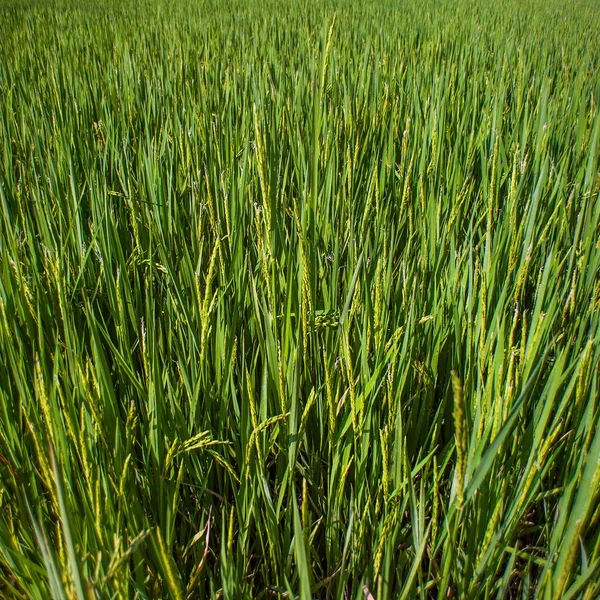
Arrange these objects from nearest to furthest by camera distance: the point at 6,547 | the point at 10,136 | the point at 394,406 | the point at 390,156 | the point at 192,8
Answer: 1. the point at 6,547
2. the point at 394,406
3. the point at 390,156
4. the point at 10,136
5. the point at 192,8

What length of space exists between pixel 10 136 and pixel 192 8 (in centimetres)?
484

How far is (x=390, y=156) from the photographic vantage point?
1.32 m

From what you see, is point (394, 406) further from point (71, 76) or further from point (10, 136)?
point (71, 76)

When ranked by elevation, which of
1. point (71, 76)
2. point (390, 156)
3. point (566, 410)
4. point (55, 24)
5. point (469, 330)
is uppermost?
point (55, 24)

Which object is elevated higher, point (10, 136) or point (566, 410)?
point (10, 136)

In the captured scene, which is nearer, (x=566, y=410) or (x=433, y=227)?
(x=566, y=410)

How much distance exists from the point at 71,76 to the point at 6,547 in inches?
84.7

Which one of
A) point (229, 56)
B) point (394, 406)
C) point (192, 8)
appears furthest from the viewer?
point (192, 8)

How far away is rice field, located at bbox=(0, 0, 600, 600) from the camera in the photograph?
1.63 ft

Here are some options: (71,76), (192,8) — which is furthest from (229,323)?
(192,8)

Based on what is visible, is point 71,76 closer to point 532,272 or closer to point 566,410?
point 532,272

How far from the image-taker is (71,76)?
7.06 ft

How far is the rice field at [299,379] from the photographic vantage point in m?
0.50

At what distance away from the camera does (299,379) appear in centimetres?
62
